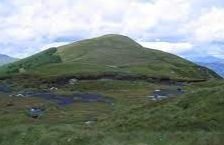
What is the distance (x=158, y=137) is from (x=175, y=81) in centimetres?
16113

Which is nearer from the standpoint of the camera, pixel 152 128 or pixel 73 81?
pixel 152 128

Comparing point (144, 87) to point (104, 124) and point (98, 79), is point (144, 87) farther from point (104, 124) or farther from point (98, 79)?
Answer: point (104, 124)

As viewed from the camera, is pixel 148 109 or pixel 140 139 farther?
pixel 148 109

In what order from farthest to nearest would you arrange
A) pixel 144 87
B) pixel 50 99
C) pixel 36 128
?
1. pixel 144 87
2. pixel 50 99
3. pixel 36 128

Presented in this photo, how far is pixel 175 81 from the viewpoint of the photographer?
197875 millimetres

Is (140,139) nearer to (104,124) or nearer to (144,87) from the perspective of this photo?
(104,124)

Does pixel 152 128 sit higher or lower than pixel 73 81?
lower

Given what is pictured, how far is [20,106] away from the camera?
10238 cm

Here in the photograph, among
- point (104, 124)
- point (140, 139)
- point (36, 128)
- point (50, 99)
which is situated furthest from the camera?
point (50, 99)

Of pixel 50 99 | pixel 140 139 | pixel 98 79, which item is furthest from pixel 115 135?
pixel 98 79

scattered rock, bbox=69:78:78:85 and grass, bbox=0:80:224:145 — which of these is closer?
grass, bbox=0:80:224:145

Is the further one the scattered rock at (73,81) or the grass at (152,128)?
the scattered rock at (73,81)

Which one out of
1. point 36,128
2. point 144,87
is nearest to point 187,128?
point 36,128

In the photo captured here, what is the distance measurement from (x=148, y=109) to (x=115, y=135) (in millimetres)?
12790
